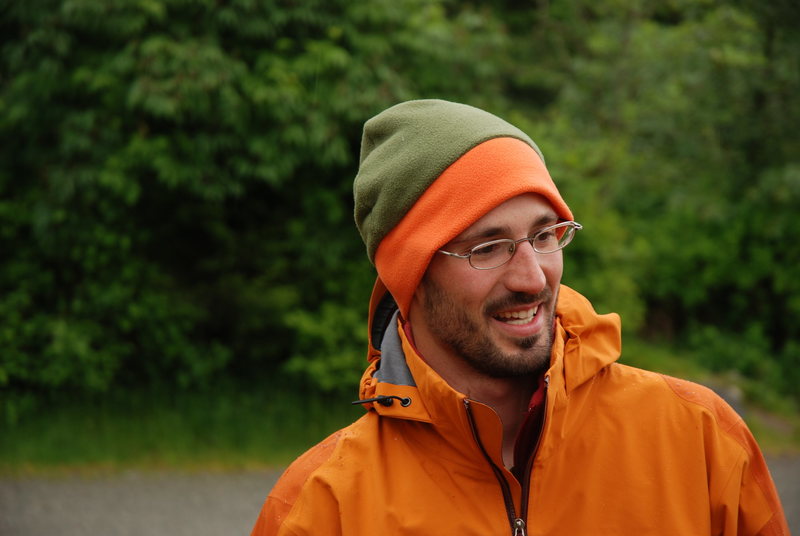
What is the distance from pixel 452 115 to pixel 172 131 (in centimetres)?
514

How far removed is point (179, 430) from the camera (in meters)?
7.36

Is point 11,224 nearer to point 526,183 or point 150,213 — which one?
point 150,213

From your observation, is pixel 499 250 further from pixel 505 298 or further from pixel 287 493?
pixel 287 493

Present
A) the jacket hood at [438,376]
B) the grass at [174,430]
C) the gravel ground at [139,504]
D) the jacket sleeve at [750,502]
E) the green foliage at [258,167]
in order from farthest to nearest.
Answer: the grass at [174,430]
the green foliage at [258,167]
the gravel ground at [139,504]
the jacket hood at [438,376]
the jacket sleeve at [750,502]

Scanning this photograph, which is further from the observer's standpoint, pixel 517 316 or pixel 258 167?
pixel 258 167

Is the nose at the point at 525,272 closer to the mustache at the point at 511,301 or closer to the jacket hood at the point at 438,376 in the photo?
the mustache at the point at 511,301

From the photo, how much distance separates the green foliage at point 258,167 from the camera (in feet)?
21.6

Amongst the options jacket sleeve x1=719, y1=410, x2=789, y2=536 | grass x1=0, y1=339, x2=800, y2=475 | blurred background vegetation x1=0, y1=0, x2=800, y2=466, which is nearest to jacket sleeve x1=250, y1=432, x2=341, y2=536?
jacket sleeve x1=719, y1=410, x2=789, y2=536

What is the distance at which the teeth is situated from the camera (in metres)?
2.13

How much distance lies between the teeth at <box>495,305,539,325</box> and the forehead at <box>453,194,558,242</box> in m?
0.21

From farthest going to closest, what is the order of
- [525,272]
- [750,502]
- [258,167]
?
[258,167] < [525,272] < [750,502]

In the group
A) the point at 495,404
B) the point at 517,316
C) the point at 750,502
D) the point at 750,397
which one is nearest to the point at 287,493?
the point at 495,404

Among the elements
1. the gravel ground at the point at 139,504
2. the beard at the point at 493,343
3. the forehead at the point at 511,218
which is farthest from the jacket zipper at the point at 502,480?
the gravel ground at the point at 139,504

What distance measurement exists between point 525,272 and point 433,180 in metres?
0.34
